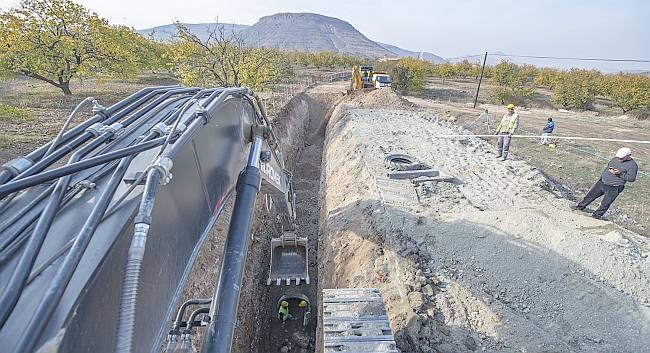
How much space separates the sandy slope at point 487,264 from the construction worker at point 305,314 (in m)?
0.84

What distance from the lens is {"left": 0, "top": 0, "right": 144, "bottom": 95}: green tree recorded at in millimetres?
15109

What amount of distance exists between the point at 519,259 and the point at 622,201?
23.3ft

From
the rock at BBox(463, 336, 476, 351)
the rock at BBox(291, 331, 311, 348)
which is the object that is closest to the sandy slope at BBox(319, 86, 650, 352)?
the rock at BBox(463, 336, 476, 351)

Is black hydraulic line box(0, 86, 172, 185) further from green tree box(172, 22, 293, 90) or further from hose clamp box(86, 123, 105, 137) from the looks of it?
green tree box(172, 22, 293, 90)

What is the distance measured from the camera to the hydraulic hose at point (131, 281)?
4.59 feet

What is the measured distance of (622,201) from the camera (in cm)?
945

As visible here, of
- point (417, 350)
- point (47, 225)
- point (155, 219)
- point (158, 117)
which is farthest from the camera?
point (417, 350)

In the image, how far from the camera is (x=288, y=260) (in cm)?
796

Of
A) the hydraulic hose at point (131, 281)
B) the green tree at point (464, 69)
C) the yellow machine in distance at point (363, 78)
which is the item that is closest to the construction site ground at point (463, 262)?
the hydraulic hose at point (131, 281)

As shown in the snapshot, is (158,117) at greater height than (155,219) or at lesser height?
greater

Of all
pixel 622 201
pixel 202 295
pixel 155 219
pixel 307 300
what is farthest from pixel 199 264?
pixel 622 201

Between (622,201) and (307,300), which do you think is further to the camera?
(622,201)

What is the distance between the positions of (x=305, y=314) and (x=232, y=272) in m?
4.91

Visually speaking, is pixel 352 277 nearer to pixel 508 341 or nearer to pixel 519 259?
pixel 508 341
